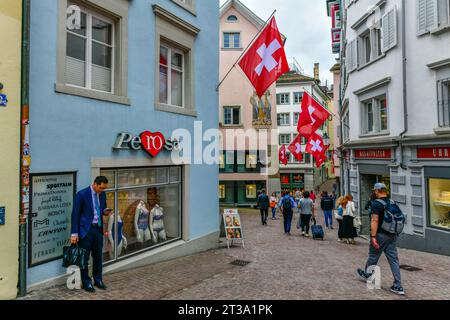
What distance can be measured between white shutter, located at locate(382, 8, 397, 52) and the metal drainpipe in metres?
12.0

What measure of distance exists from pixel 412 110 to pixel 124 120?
973 centimetres

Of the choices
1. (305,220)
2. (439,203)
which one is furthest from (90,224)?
(439,203)

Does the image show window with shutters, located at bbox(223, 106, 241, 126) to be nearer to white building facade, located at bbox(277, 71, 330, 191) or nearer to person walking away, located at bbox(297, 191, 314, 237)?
white building facade, located at bbox(277, 71, 330, 191)

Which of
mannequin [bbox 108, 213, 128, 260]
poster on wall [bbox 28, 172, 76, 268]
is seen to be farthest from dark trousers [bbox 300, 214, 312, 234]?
poster on wall [bbox 28, 172, 76, 268]

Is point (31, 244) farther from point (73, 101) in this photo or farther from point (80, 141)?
point (73, 101)

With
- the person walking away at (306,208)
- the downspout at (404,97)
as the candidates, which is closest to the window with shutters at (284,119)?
the person walking away at (306,208)

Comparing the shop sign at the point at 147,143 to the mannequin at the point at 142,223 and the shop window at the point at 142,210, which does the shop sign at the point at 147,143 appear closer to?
the shop window at the point at 142,210

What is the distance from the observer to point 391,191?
13.1 metres

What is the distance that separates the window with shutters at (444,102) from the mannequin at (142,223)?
9.35 metres

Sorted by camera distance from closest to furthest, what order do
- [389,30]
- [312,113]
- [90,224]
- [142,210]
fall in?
[90,224], [142,210], [389,30], [312,113]

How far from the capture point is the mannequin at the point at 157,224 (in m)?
8.98

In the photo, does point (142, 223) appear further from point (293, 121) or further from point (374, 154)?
point (293, 121)

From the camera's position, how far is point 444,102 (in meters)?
10.8

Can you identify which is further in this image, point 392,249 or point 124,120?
point 124,120
